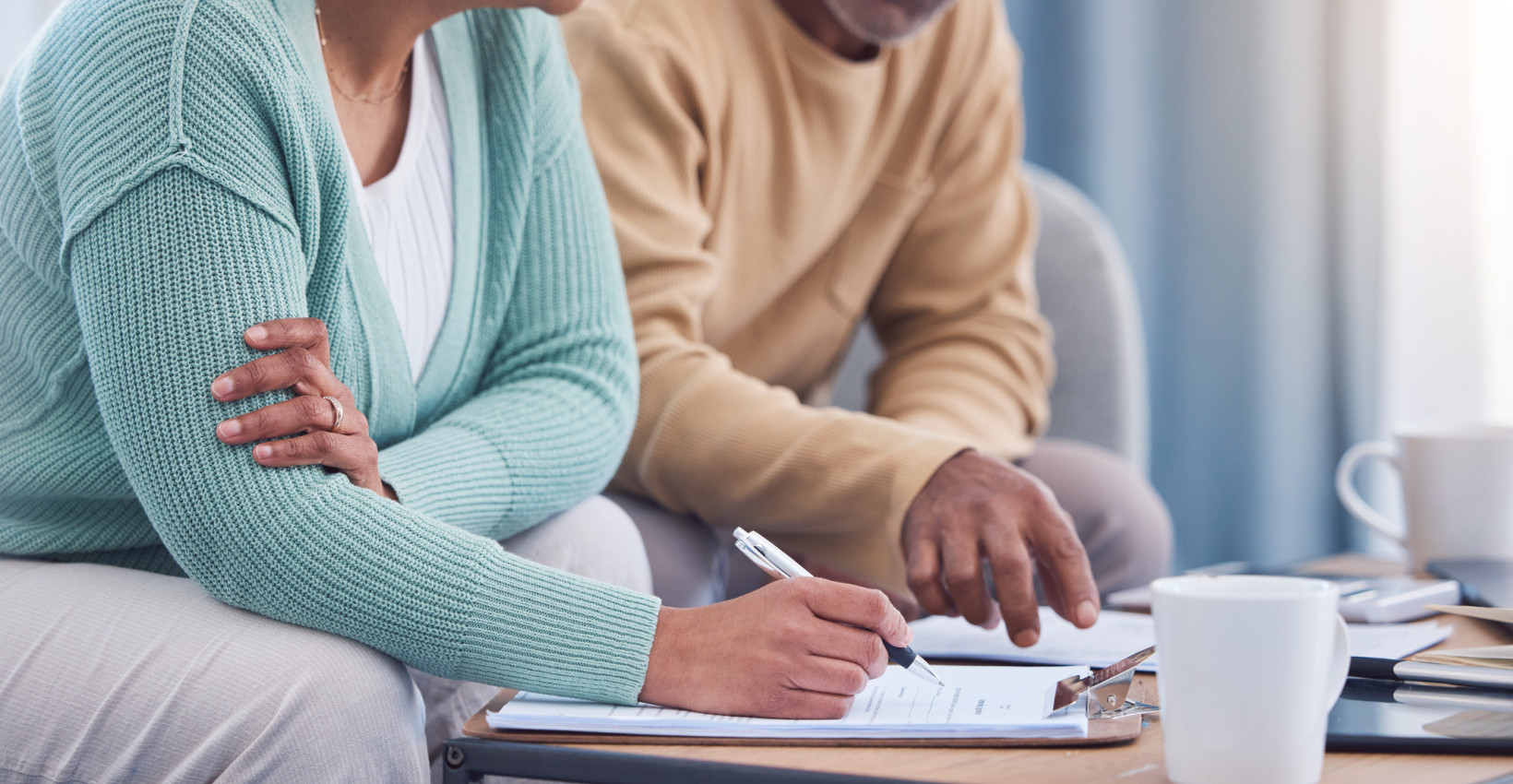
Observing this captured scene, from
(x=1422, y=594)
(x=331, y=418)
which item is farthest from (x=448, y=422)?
(x=1422, y=594)

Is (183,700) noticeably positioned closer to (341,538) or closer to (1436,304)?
(341,538)

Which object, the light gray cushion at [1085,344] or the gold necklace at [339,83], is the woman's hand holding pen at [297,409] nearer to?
the gold necklace at [339,83]

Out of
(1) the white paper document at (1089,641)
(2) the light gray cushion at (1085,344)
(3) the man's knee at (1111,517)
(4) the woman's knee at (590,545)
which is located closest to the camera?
(1) the white paper document at (1089,641)

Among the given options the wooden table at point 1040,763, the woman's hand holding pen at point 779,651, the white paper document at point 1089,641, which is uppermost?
the woman's hand holding pen at point 779,651

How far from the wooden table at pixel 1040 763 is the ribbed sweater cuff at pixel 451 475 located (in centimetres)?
24

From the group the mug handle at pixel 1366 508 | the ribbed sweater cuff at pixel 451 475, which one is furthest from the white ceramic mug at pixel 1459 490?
the ribbed sweater cuff at pixel 451 475

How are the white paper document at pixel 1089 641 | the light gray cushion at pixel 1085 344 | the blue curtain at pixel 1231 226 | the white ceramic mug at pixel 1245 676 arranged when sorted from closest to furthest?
the white ceramic mug at pixel 1245 676
the white paper document at pixel 1089 641
the light gray cushion at pixel 1085 344
the blue curtain at pixel 1231 226

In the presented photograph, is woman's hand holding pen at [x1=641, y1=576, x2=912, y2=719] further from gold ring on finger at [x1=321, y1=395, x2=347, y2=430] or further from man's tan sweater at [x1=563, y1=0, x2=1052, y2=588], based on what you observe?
man's tan sweater at [x1=563, y1=0, x2=1052, y2=588]

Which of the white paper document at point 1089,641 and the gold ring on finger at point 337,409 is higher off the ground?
the gold ring on finger at point 337,409

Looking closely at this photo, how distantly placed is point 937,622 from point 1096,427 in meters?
0.84

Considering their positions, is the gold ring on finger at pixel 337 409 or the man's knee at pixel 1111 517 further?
the man's knee at pixel 1111 517

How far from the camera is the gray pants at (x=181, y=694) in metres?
0.59

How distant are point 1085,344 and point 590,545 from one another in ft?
3.22

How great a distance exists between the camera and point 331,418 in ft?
2.16
